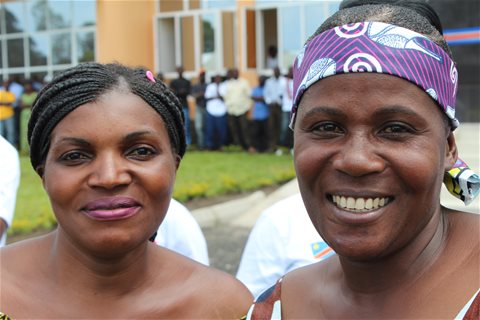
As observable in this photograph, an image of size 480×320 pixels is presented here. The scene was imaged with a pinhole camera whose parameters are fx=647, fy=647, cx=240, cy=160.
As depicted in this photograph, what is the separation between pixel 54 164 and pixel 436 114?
51.6 inches

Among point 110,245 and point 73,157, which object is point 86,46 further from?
point 110,245

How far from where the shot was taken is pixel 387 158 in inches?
68.9

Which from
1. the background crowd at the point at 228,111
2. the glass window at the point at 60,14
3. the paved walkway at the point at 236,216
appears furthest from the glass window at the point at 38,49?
the paved walkway at the point at 236,216

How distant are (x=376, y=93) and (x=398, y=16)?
0.28 meters

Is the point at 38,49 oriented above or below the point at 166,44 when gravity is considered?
below

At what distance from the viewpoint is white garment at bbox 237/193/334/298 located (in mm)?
3164

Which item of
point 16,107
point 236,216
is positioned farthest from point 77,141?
point 16,107

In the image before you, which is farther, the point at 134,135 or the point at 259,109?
the point at 259,109

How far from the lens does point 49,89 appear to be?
2391 millimetres

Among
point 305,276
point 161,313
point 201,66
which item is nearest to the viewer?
point 305,276

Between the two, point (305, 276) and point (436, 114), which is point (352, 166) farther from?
point (305, 276)

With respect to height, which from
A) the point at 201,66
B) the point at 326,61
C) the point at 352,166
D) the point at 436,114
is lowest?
the point at 201,66

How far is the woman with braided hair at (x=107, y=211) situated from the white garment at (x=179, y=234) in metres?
0.81

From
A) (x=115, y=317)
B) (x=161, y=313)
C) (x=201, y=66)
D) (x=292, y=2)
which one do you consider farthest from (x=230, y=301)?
(x=201, y=66)
